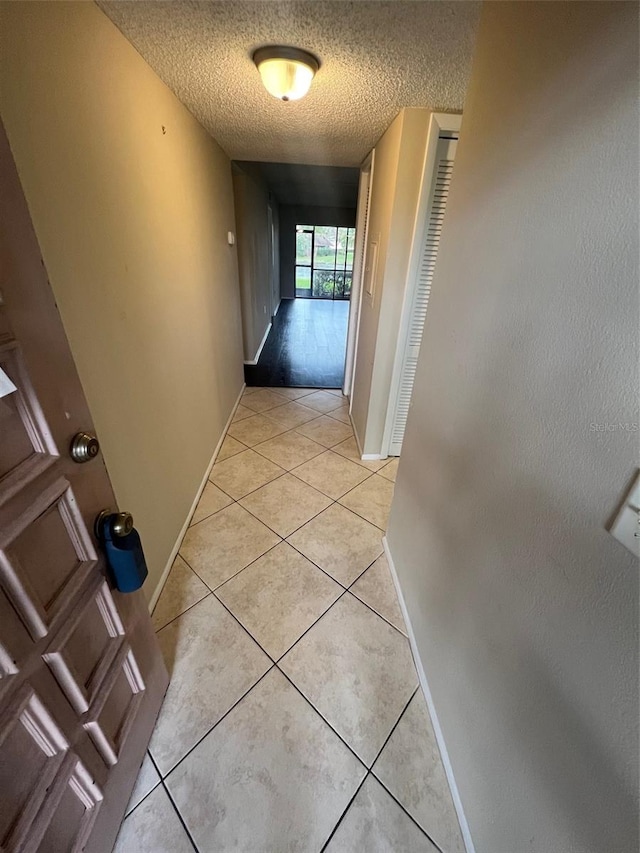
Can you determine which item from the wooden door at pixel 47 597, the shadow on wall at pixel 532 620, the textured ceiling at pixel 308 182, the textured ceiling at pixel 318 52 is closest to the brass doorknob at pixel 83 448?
the wooden door at pixel 47 597

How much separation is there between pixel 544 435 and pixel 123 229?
1.56 m

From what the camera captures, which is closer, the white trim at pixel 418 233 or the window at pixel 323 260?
the white trim at pixel 418 233

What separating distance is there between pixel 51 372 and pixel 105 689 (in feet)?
2.65

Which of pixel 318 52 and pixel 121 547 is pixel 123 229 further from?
pixel 121 547

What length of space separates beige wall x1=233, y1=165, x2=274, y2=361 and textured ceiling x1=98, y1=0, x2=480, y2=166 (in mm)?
1965

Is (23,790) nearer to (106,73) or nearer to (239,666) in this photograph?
(239,666)

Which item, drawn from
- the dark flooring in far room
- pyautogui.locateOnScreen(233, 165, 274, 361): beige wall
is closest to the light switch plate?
the dark flooring in far room

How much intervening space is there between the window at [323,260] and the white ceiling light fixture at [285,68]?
8.89 meters

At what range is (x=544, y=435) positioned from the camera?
0.70 meters

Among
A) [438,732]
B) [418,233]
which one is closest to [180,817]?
[438,732]

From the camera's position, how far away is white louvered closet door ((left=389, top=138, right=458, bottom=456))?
185cm

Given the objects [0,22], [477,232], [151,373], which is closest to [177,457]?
[151,373]

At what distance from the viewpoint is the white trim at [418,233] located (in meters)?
1.73

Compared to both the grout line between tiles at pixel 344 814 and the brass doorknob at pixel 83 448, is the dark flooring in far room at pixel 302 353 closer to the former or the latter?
the brass doorknob at pixel 83 448
